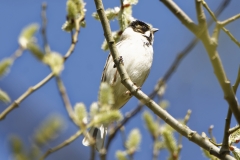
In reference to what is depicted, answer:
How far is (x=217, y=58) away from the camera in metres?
2.10

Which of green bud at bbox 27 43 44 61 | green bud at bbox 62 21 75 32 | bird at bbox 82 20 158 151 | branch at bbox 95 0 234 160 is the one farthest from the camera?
bird at bbox 82 20 158 151

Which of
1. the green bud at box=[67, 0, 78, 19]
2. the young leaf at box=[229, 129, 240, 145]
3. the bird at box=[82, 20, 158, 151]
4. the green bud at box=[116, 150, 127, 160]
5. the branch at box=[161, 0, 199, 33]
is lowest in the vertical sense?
the bird at box=[82, 20, 158, 151]

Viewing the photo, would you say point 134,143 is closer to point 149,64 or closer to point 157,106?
point 157,106

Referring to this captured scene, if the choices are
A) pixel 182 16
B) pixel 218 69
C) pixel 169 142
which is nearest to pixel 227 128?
pixel 169 142

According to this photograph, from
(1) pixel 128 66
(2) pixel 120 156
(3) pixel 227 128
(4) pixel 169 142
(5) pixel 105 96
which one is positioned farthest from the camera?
(1) pixel 128 66

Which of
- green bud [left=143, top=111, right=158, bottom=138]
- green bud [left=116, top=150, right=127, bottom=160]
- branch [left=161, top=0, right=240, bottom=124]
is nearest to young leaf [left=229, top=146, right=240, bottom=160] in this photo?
branch [left=161, top=0, right=240, bottom=124]

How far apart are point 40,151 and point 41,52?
0.48 meters

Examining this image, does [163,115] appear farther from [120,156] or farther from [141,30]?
[141,30]

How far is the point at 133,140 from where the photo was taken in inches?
91.7

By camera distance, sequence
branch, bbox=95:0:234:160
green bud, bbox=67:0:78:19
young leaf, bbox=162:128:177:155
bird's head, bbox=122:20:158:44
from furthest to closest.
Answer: bird's head, bbox=122:20:158:44
branch, bbox=95:0:234:160
green bud, bbox=67:0:78:19
young leaf, bbox=162:128:177:155

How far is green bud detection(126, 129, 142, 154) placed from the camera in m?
2.28

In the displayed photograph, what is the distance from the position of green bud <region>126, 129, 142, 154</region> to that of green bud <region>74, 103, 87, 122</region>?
1.23 feet

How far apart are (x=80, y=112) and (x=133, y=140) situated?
441 mm

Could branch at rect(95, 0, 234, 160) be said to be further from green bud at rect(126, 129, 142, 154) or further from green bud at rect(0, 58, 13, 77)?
green bud at rect(0, 58, 13, 77)
